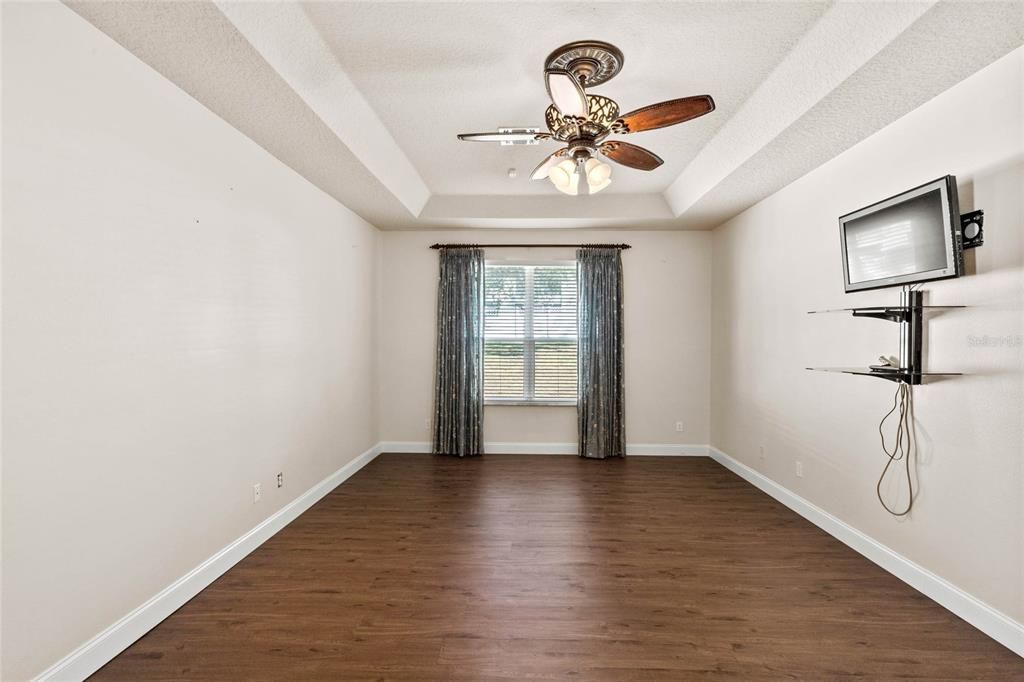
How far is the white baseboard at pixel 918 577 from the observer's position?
2.08m

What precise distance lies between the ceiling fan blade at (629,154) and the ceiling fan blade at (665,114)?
0.25 metres

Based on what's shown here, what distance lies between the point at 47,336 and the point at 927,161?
13.3 feet

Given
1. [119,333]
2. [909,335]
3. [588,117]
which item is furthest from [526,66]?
[909,335]

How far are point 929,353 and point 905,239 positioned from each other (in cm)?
61

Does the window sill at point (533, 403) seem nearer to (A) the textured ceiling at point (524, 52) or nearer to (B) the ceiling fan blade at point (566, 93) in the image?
(A) the textured ceiling at point (524, 52)

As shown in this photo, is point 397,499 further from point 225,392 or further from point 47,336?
point 47,336

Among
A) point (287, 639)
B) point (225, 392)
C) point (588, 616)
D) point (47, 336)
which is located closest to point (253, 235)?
point (225, 392)

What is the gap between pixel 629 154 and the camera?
9.36 feet

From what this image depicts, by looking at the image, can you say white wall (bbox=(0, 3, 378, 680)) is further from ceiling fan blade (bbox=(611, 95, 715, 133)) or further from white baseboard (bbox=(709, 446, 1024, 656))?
white baseboard (bbox=(709, 446, 1024, 656))

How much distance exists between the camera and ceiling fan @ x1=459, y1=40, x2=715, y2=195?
2.17 metres

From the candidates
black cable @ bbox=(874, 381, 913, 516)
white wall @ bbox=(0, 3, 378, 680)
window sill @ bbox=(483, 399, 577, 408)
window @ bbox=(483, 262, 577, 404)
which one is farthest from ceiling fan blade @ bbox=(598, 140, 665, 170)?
window sill @ bbox=(483, 399, 577, 408)

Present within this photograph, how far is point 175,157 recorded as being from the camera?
7.65 feet

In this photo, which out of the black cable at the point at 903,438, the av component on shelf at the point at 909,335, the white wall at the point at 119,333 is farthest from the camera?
the black cable at the point at 903,438

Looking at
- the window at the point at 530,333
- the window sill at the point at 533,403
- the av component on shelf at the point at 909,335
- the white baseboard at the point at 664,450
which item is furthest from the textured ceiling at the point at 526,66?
the white baseboard at the point at 664,450
